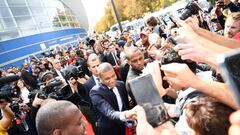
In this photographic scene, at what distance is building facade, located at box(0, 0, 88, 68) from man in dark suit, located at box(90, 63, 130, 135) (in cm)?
1655

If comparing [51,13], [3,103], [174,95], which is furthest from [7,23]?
[174,95]

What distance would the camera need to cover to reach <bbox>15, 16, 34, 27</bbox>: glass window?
2766 cm

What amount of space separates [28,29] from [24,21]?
3.14 feet

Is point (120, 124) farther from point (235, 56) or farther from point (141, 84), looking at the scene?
point (235, 56)

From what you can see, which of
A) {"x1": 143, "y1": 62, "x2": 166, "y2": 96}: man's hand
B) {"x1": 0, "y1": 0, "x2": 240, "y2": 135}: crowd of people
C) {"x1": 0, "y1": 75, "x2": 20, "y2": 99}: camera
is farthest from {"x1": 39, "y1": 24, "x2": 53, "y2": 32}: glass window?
{"x1": 143, "y1": 62, "x2": 166, "y2": 96}: man's hand

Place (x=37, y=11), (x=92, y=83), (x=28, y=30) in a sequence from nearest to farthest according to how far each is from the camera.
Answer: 1. (x=92, y=83)
2. (x=28, y=30)
3. (x=37, y=11)

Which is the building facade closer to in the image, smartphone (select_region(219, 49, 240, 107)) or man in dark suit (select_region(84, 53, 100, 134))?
man in dark suit (select_region(84, 53, 100, 134))

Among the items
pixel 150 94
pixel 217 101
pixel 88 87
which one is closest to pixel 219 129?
pixel 217 101

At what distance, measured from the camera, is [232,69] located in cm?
71

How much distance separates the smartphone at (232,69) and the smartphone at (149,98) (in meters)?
0.89

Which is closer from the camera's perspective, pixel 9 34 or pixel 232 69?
pixel 232 69

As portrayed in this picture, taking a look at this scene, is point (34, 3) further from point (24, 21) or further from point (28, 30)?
point (28, 30)

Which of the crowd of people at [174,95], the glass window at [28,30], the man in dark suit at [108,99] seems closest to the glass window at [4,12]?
the glass window at [28,30]

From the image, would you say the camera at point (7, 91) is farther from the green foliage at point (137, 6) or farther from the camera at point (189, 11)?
the green foliage at point (137, 6)
